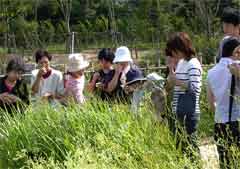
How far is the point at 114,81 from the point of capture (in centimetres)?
496

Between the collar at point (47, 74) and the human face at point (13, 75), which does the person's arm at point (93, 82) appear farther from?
the human face at point (13, 75)

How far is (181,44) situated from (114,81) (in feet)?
3.57

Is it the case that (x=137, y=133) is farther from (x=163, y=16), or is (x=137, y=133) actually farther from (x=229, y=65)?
(x=163, y=16)

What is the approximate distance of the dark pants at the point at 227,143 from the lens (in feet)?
10.5

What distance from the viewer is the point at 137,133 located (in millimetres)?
4043

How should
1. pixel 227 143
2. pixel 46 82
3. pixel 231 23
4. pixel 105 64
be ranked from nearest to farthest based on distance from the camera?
pixel 227 143 < pixel 231 23 < pixel 105 64 < pixel 46 82

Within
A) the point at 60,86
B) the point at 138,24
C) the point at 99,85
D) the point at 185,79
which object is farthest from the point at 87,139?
the point at 138,24

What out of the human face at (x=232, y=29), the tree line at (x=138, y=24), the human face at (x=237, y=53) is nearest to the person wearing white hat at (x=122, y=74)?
Result: the human face at (x=232, y=29)

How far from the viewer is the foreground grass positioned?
11.1ft

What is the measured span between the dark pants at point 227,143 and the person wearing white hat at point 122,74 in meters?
1.27

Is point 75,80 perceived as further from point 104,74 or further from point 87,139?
point 87,139

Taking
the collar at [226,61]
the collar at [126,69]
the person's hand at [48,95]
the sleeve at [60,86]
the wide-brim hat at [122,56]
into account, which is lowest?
the person's hand at [48,95]

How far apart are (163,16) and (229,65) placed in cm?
1793

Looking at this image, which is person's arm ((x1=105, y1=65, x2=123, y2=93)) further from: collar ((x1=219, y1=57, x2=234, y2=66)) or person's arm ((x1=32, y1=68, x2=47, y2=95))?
collar ((x1=219, y1=57, x2=234, y2=66))
